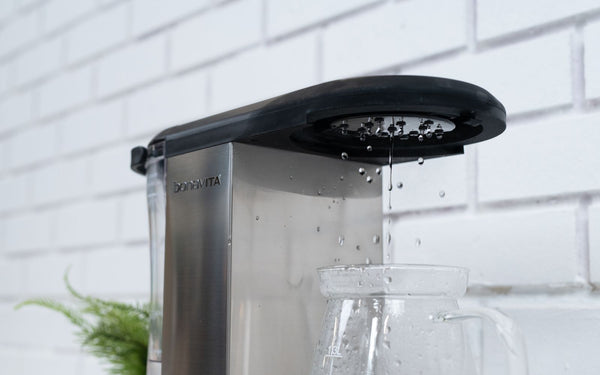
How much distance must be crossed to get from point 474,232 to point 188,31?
526 mm

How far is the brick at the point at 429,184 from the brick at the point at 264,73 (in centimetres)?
17

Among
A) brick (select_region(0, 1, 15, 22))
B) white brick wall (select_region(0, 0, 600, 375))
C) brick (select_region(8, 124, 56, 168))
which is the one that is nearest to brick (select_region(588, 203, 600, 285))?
white brick wall (select_region(0, 0, 600, 375))

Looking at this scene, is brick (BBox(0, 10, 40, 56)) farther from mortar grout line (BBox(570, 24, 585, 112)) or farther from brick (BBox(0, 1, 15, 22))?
mortar grout line (BBox(570, 24, 585, 112))

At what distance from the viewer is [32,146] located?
1357 mm

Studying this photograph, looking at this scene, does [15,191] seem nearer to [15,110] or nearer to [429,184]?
[15,110]

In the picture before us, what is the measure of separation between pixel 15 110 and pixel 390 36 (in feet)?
2.85

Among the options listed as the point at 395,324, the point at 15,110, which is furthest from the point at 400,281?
the point at 15,110

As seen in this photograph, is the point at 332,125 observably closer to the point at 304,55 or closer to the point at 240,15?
the point at 304,55

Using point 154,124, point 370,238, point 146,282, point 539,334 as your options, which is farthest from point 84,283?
point 539,334

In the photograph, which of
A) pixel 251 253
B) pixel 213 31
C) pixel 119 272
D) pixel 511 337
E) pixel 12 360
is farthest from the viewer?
pixel 12 360

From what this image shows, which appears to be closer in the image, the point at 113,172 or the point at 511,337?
the point at 511,337

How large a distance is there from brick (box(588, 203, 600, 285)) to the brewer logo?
0.28m

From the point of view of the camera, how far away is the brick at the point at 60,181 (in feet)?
4.01

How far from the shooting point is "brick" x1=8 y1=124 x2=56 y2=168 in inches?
51.5
